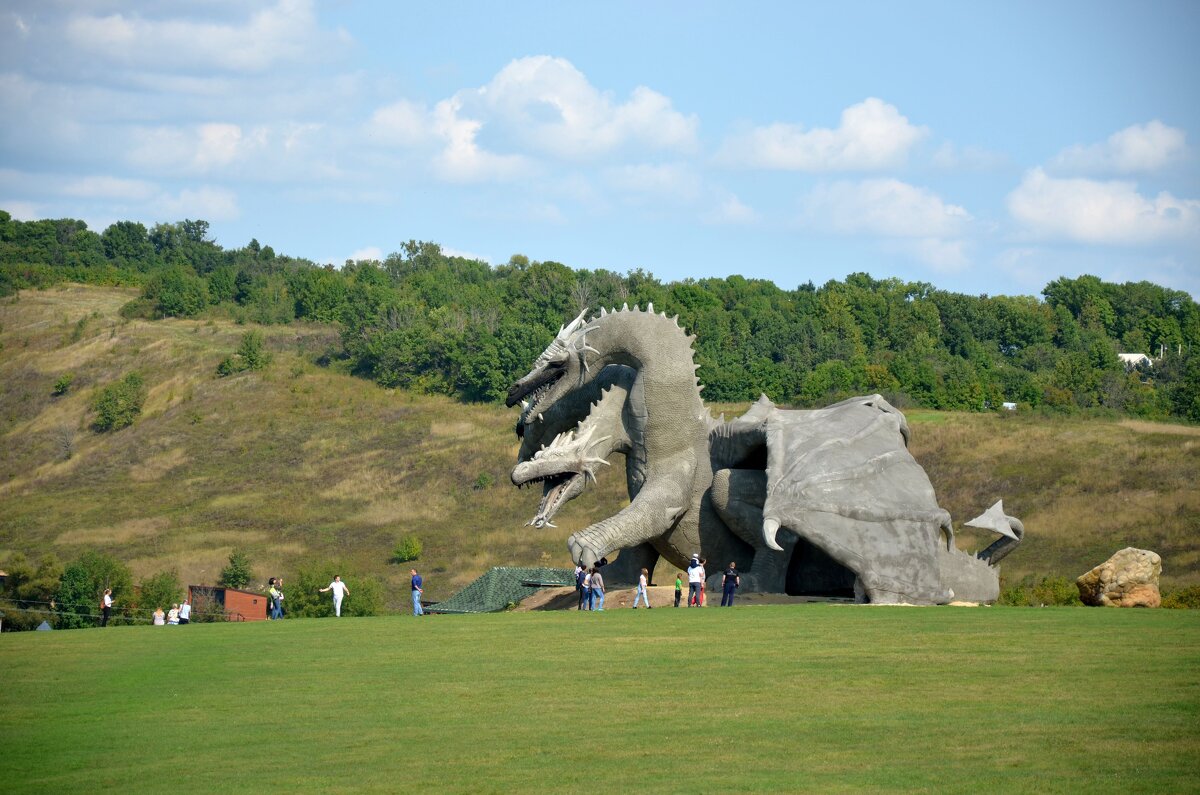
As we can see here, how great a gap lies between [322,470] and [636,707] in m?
63.3

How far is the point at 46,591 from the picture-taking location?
57719 millimetres

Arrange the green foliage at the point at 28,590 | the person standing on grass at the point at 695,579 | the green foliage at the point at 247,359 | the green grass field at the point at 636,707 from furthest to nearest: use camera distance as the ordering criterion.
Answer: the green foliage at the point at 247,359, the green foliage at the point at 28,590, the person standing on grass at the point at 695,579, the green grass field at the point at 636,707

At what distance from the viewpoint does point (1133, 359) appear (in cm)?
9950

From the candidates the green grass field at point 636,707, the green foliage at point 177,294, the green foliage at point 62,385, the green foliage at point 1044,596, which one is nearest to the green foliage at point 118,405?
the green foliage at point 62,385

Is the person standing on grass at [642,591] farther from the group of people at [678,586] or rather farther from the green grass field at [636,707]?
the green grass field at [636,707]

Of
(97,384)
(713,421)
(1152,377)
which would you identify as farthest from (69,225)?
(713,421)

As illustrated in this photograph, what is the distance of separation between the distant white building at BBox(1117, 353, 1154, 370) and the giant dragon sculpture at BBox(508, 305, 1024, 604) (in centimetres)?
6963

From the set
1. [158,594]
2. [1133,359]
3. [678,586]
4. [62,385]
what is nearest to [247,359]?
[62,385]

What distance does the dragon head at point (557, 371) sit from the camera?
1121 inches

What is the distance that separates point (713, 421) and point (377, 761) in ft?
52.1

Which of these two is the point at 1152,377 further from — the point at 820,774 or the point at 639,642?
the point at 820,774

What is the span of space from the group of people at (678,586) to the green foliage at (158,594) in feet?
96.7

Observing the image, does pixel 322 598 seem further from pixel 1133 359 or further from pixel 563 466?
pixel 1133 359

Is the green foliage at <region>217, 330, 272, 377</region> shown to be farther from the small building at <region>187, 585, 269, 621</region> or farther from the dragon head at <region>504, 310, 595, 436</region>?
the dragon head at <region>504, 310, 595, 436</region>
